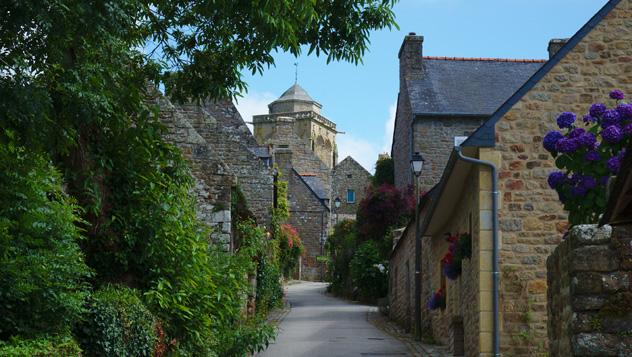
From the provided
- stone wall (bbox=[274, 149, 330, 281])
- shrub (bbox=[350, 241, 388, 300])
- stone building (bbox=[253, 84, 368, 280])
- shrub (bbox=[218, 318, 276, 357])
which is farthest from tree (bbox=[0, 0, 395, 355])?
stone wall (bbox=[274, 149, 330, 281])

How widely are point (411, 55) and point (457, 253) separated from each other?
18.1 m

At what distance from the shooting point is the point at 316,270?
59.1 metres

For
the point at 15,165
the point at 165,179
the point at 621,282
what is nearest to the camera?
the point at 621,282

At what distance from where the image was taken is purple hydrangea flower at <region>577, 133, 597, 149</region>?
11.0 metres

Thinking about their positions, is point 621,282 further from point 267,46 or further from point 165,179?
point 165,179

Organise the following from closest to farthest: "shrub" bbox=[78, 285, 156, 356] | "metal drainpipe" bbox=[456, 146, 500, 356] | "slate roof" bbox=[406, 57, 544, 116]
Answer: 1. "shrub" bbox=[78, 285, 156, 356]
2. "metal drainpipe" bbox=[456, 146, 500, 356]
3. "slate roof" bbox=[406, 57, 544, 116]

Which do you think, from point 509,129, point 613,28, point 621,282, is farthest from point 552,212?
point 621,282

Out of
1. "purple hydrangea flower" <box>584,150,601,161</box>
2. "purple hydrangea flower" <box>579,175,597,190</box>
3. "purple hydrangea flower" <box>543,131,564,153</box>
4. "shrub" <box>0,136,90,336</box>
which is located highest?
"purple hydrangea flower" <box>543,131,564,153</box>

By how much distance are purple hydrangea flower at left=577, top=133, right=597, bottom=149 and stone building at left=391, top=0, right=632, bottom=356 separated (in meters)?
3.54

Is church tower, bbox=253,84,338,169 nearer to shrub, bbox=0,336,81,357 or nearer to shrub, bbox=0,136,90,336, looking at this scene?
shrub, bbox=0,136,90,336

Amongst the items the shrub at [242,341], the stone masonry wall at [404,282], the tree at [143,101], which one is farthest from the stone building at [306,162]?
the tree at [143,101]

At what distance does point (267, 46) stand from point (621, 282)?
13.6ft

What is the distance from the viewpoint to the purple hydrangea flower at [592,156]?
10838 mm

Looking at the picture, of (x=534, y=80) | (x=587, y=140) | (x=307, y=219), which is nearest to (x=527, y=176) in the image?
(x=534, y=80)
